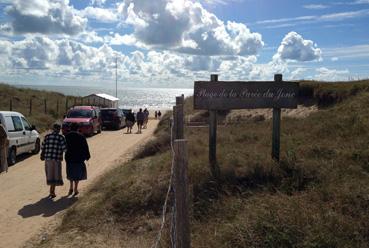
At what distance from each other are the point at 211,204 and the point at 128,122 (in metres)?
24.1

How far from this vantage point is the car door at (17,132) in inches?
616

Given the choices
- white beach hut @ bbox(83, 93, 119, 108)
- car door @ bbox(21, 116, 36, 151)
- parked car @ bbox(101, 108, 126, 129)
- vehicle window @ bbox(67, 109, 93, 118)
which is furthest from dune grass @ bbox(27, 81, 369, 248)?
white beach hut @ bbox(83, 93, 119, 108)

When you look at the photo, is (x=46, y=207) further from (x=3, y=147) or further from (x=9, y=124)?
(x=9, y=124)

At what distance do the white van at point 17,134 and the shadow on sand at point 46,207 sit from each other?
17.5ft

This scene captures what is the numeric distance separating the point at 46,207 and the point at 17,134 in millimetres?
6776

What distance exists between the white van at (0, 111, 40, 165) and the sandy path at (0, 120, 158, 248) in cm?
40

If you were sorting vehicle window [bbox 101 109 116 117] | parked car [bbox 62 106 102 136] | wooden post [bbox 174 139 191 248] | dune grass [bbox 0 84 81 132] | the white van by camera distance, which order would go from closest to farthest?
1. wooden post [bbox 174 139 191 248]
2. the white van
3. parked car [bbox 62 106 102 136]
4. dune grass [bbox 0 84 81 132]
5. vehicle window [bbox 101 109 116 117]

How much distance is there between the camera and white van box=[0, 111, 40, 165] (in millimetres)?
15508

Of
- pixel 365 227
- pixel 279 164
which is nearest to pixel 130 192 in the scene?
pixel 279 164

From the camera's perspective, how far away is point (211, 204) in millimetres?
7297

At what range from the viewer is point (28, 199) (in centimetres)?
1092

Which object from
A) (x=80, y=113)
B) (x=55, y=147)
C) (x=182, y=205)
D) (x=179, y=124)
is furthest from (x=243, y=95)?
(x=80, y=113)

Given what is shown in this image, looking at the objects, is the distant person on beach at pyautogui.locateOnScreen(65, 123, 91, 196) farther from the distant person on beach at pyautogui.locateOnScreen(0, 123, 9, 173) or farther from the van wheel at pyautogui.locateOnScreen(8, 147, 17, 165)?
the van wheel at pyautogui.locateOnScreen(8, 147, 17, 165)

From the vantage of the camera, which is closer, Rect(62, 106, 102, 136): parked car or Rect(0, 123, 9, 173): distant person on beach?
Rect(0, 123, 9, 173): distant person on beach
